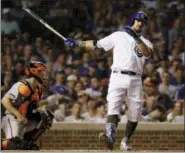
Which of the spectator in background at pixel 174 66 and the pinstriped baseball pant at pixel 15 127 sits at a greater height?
the spectator in background at pixel 174 66

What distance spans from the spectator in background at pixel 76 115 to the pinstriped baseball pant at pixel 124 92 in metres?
3.42

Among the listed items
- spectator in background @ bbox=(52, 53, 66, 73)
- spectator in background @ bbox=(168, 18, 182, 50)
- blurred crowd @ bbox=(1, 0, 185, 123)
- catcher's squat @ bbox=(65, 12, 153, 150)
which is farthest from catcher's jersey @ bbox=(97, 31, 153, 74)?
spectator in background @ bbox=(168, 18, 182, 50)

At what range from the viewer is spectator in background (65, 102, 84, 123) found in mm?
15258

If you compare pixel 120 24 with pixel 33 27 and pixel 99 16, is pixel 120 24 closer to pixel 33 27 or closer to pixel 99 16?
pixel 99 16

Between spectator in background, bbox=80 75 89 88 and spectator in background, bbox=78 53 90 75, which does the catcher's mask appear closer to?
spectator in background, bbox=80 75 89 88

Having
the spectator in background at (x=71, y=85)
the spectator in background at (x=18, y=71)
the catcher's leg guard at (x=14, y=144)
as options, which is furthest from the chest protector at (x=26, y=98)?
the spectator in background at (x=18, y=71)

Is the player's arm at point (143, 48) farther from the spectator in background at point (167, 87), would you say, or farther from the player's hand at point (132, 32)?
the spectator in background at point (167, 87)

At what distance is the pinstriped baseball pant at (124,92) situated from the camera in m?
11.8

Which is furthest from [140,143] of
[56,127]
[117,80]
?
[117,80]

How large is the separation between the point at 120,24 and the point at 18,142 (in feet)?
20.0

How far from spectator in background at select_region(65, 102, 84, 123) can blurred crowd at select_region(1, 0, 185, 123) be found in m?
0.02

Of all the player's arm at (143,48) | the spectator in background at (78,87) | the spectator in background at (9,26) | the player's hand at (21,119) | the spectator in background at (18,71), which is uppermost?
the spectator in background at (9,26)

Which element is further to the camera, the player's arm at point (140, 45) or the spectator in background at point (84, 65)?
the spectator in background at point (84, 65)

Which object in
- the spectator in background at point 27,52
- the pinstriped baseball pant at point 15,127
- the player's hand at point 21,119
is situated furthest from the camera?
the spectator in background at point 27,52
